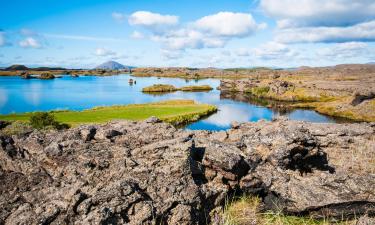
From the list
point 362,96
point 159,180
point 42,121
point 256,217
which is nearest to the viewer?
point 159,180

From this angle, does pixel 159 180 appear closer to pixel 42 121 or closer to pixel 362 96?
pixel 42 121

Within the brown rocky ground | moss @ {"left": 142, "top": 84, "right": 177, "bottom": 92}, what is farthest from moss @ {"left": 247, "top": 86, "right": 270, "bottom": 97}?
moss @ {"left": 142, "top": 84, "right": 177, "bottom": 92}

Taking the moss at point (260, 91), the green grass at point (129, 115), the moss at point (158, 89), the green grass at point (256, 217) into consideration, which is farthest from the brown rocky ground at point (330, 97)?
the green grass at point (256, 217)

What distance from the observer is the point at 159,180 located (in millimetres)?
10539

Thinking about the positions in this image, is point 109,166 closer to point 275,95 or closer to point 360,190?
point 360,190

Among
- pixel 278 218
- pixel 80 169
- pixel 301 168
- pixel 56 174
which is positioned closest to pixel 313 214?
pixel 278 218

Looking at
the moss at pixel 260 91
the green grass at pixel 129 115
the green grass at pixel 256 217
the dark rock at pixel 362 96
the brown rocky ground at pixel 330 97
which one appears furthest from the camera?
the moss at pixel 260 91

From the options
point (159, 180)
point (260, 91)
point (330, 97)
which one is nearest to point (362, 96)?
point (330, 97)

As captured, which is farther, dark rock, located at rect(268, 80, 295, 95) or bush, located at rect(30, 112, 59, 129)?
dark rock, located at rect(268, 80, 295, 95)

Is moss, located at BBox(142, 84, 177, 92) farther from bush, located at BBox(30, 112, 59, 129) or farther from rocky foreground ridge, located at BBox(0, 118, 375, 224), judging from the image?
rocky foreground ridge, located at BBox(0, 118, 375, 224)

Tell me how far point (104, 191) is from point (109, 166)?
2.11 metres

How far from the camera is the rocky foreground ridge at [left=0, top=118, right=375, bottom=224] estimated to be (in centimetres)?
912

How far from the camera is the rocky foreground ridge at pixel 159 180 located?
9.12m

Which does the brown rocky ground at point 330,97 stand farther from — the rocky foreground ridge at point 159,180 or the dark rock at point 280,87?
the rocky foreground ridge at point 159,180
